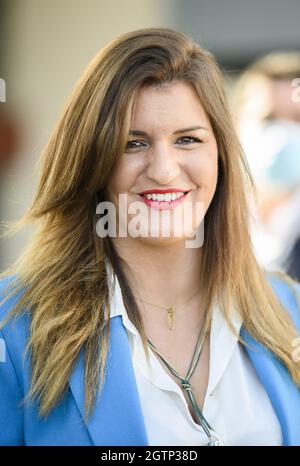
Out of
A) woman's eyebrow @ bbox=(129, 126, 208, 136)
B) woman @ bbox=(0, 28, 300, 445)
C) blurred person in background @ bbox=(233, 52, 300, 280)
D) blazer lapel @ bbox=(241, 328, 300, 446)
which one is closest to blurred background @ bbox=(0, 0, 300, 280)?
blurred person in background @ bbox=(233, 52, 300, 280)

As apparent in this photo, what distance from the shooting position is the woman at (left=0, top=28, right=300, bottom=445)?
1.91 m

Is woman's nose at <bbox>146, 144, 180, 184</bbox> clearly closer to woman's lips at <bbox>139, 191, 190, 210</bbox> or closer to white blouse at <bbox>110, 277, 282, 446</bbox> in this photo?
woman's lips at <bbox>139, 191, 190, 210</bbox>

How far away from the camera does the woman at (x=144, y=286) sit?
6.27ft

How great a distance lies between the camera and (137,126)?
1954 mm

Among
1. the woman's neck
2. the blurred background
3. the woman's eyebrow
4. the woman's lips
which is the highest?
the blurred background

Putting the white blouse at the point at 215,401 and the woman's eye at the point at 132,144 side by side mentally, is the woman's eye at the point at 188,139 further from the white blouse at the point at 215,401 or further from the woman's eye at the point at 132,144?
the white blouse at the point at 215,401

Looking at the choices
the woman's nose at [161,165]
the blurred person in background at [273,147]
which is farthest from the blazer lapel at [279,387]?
the blurred person in background at [273,147]

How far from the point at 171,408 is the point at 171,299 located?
331 millimetres

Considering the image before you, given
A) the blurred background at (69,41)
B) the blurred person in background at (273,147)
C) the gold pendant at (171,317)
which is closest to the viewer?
the gold pendant at (171,317)

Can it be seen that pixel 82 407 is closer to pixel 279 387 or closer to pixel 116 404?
pixel 116 404

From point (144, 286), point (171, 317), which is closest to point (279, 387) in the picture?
point (171, 317)

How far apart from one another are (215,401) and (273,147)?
2042 millimetres

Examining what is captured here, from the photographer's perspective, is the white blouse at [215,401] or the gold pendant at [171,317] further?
the gold pendant at [171,317]

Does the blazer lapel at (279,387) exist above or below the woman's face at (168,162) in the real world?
below
